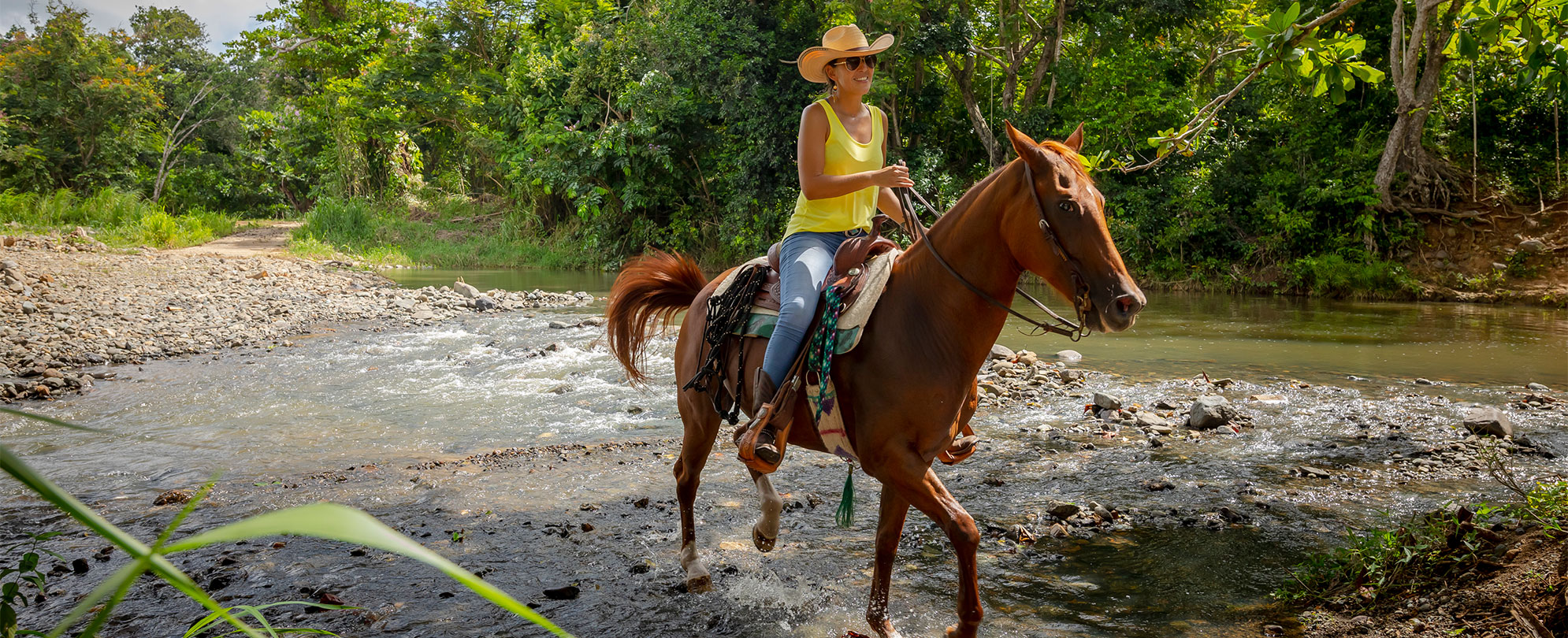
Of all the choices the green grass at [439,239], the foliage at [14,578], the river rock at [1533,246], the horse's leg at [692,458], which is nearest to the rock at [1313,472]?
the horse's leg at [692,458]

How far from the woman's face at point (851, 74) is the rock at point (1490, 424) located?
562 cm

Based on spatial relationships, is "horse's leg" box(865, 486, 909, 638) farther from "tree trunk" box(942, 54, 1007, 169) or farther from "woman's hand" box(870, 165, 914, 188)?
"tree trunk" box(942, 54, 1007, 169)

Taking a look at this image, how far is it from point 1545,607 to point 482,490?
5657 mm

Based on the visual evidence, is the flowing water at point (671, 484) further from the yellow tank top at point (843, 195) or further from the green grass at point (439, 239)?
the green grass at point (439, 239)

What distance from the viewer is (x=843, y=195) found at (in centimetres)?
423

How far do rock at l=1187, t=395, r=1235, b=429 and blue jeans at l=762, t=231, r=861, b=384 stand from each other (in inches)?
189

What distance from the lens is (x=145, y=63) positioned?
132ft

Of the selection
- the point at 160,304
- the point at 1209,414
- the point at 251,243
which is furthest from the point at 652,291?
the point at 251,243

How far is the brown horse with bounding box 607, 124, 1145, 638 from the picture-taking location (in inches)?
124

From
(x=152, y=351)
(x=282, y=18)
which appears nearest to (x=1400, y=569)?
(x=152, y=351)

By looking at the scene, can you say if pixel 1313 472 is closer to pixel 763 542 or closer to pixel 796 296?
pixel 763 542

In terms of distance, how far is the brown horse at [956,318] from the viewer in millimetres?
3158

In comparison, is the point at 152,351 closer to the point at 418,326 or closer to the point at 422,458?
the point at 418,326

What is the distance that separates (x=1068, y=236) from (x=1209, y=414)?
16.9 feet
